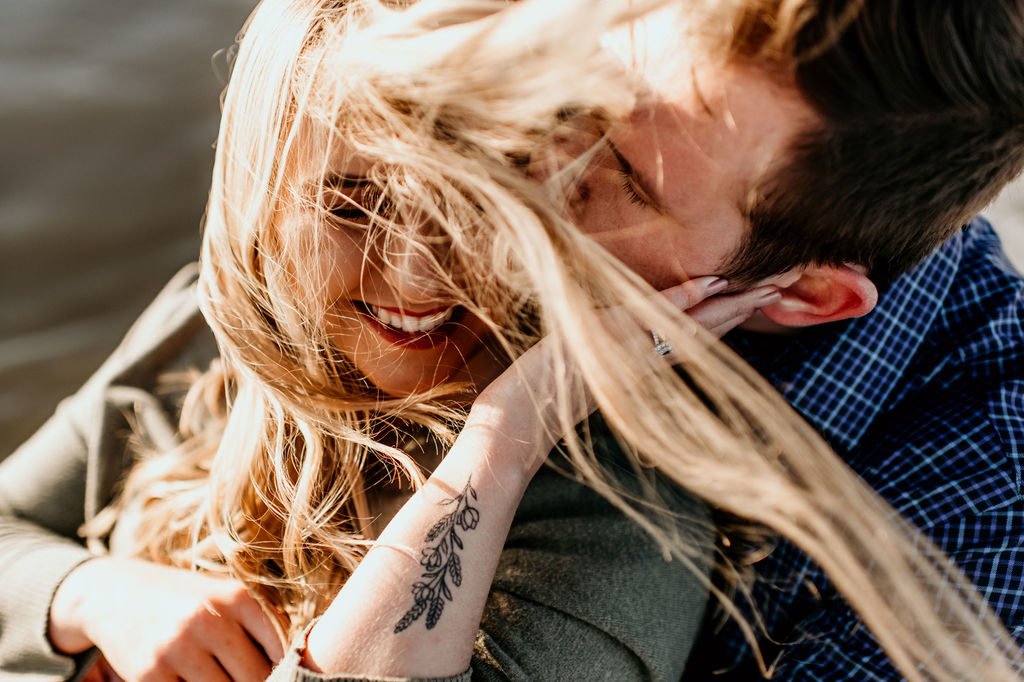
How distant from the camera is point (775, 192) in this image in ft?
2.96

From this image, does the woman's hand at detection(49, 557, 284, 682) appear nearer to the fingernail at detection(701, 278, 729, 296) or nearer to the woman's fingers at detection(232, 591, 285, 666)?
the woman's fingers at detection(232, 591, 285, 666)

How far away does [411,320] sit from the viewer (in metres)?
1.04

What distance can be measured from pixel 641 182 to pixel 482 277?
0.25 m

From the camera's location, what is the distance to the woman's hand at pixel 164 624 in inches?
40.9

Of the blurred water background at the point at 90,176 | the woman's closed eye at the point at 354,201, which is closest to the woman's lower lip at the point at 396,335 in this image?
the woman's closed eye at the point at 354,201

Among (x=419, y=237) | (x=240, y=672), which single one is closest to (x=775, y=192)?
(x=419, y=237)

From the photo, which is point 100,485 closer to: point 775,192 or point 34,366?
point 34,366

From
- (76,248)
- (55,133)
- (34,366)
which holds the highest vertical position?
(55,133)

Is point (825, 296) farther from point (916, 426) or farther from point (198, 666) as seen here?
point (198, 666)

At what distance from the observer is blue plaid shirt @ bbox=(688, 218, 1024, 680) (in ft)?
3.63

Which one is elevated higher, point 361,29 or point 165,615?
point 361,29

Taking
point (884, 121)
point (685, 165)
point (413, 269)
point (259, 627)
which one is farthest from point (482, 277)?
point (259, 627)

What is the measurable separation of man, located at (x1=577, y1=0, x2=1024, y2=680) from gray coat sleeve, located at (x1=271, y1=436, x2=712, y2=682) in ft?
0.73

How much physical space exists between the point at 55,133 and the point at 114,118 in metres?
0.16
